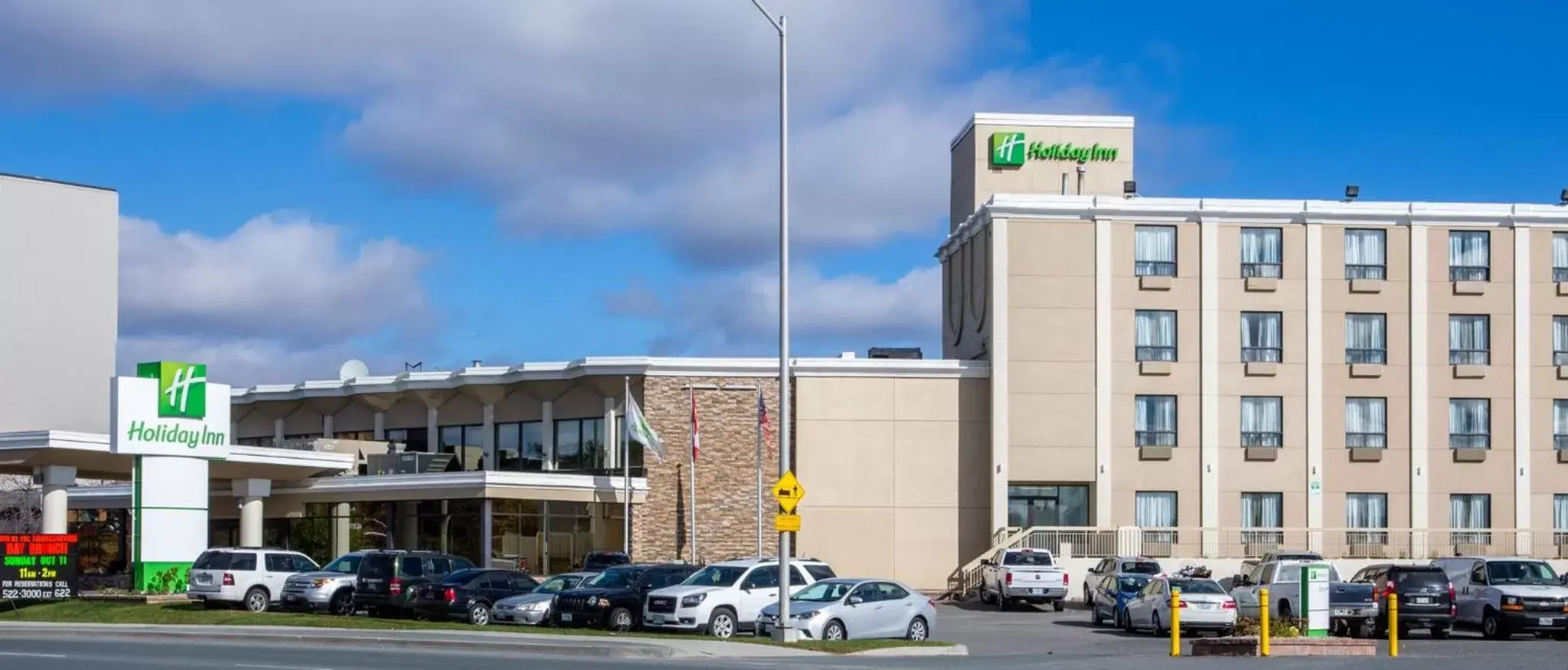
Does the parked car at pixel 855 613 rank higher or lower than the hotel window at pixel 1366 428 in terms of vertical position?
lower

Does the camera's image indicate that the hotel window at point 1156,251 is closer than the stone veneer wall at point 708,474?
No

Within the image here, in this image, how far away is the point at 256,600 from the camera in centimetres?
4091

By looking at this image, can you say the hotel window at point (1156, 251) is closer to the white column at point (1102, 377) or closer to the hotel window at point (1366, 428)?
the white column at point (1102, 377)

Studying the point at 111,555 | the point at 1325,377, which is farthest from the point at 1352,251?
the point at 111,555

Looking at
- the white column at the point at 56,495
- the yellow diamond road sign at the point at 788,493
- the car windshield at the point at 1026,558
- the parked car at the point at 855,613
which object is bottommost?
the car windshield at the point at 1026,558

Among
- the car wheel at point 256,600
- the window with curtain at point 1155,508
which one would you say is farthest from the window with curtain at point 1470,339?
the car wheel at point 256,600

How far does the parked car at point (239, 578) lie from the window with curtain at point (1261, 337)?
108ft

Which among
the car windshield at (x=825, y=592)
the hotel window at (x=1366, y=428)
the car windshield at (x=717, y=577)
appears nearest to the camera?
the car windshield at (x=825, y=592)

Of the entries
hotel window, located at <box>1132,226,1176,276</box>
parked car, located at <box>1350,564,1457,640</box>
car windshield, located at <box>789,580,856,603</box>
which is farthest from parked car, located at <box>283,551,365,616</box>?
hotel window, located at <box>1132,226,1176,276</box>

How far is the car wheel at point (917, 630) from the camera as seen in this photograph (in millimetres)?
33562

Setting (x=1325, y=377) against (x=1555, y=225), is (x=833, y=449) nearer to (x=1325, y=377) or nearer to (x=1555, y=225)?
(x=1325, y=377)

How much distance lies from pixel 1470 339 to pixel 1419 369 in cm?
218

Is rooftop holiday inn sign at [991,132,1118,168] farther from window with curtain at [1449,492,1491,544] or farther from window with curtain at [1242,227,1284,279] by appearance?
window with curtain at [1449,492,1491,544]

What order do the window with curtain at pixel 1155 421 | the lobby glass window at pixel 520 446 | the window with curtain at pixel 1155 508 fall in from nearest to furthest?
the window with curtain at pixel 1155 508 < the window with curtain at pixel 1155 421 < the lobby glass window at pixel 520 446
